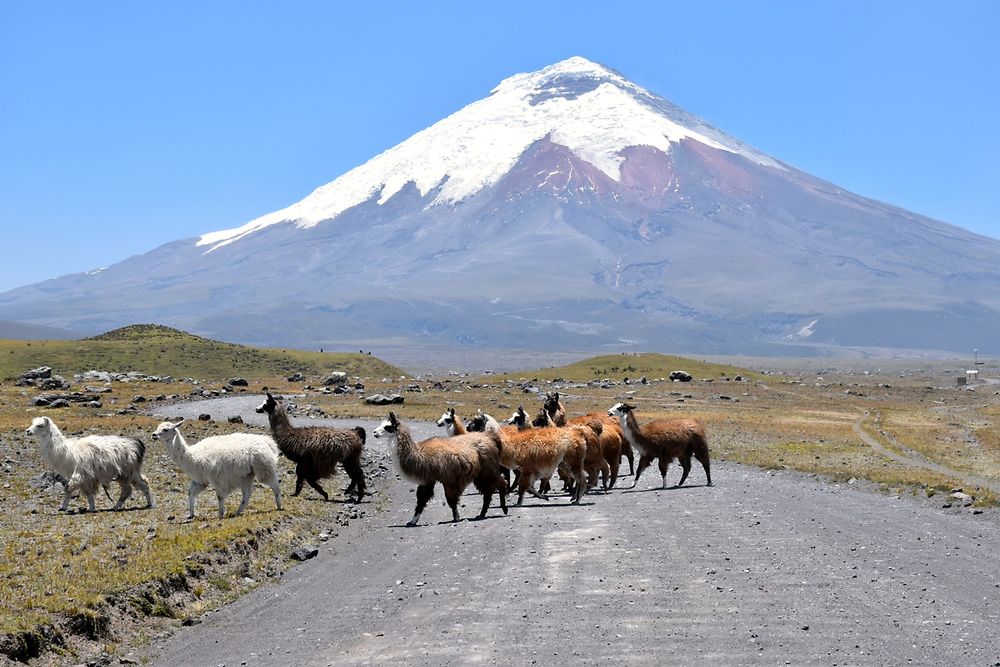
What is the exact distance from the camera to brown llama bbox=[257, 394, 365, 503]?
2469 cm

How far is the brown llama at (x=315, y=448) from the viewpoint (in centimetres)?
2469

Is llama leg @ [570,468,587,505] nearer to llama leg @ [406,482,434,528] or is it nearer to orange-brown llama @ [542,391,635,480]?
orange-brown llama @ [542,391,635,480]

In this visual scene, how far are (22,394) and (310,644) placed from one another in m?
67.8

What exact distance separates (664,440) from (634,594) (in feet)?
44.4

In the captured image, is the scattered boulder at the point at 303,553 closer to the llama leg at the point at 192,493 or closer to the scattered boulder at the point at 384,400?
the llama leg at the point at 192,493

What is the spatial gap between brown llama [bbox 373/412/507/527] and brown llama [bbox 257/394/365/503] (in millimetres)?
3664

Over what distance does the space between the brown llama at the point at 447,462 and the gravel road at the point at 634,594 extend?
0.82 meters

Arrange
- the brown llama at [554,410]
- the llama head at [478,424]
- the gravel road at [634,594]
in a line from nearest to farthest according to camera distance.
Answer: the gravel road at [634,594] → the llama head at [478,424] → the brown llama at [554,410]

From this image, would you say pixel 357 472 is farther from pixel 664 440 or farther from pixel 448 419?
pixel 664 440

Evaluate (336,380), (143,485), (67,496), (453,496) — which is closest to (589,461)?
(453,496)

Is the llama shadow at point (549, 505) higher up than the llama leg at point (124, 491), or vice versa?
the llama leg at point (124, 491)

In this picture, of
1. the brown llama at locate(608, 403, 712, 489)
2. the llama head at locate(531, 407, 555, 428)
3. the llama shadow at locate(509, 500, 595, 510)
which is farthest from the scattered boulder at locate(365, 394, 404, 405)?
the llama shadow at locate(509, 500, 595, 510)

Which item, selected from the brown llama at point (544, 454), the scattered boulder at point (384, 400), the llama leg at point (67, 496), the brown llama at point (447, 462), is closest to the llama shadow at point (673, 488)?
the brown llama at point (544, 454)

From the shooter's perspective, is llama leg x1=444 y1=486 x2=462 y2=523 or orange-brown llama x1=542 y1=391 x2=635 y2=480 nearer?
llama leg x1=444 y1=486 x2=462 y2=523
